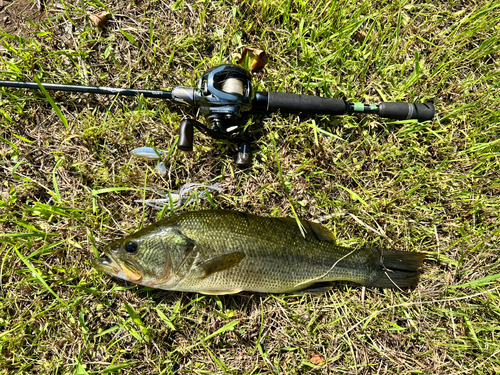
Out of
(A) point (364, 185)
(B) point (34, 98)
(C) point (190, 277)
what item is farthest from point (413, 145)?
(B) point (34, 98)

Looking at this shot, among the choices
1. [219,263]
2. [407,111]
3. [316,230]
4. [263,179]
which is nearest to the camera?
[219,263]

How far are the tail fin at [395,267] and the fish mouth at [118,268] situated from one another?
93.8 inches

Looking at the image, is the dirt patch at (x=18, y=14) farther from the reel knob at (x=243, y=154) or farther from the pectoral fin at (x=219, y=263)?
the pectoral fin at (x=219, y=263)

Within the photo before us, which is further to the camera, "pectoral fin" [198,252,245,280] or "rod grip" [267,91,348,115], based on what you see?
"rod grip" [267,91,348,115]

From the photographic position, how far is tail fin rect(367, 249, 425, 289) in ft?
10.2

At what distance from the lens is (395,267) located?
3.13 metres

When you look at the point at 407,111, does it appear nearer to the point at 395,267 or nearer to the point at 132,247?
the point at 395,267

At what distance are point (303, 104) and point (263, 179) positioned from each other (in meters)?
0.91

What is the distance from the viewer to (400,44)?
3.55 metres

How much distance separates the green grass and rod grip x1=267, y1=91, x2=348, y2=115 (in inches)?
10.4

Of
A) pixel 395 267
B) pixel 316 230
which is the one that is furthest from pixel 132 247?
pixel 395 267

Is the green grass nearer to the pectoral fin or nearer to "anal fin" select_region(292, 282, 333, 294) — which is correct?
"anal fin" select_region(292, 282, 333, 294)

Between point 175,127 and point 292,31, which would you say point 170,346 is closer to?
point 175,127

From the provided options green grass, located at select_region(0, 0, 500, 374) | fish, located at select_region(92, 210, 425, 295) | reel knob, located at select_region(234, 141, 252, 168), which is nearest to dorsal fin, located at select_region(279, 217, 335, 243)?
fish, located at select_region(92, 210, 425, 295)
